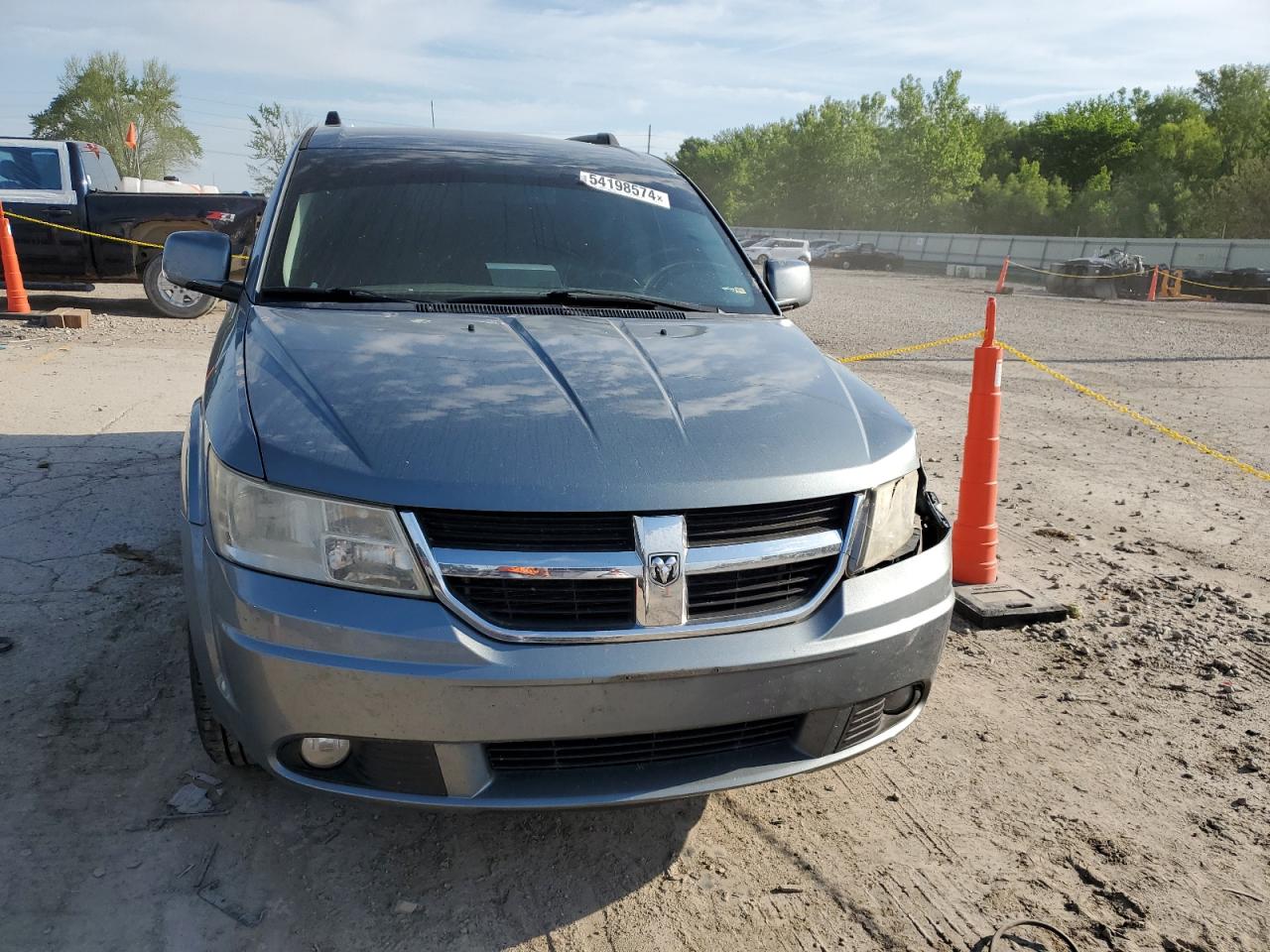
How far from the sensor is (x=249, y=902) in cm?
227

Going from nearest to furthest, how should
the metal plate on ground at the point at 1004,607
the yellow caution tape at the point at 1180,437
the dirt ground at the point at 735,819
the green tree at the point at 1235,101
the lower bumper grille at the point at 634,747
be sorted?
the lower bumper grille at the point at 634,747 → the dirt ground at the point at 735,819 → the metal plate on ground at the point at 1004,607 → the yellow caution tape at the point at 1180,437 → the green tree at the point at 1235,101

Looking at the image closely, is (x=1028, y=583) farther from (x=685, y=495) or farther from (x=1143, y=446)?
(x=1143, y=446)

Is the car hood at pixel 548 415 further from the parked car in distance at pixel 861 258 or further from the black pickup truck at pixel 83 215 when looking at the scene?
the parked car in distance at pixel 861 258

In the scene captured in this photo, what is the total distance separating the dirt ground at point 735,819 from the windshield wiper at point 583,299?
150cm

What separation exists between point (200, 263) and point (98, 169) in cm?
1059

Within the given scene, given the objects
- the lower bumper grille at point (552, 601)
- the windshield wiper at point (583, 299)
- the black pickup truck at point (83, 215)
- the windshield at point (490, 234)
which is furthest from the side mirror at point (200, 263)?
the black pickup truck at point (83, 215)

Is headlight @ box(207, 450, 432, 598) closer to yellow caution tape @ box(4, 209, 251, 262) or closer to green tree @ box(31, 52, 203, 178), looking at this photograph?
yellow caution tape @ box(4, 209, 251, 262)

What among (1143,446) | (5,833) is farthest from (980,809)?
(1143,446)

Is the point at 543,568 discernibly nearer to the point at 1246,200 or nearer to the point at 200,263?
the point at 200,263

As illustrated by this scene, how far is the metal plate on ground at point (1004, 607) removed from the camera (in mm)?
3959

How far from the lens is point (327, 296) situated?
3.03 metres

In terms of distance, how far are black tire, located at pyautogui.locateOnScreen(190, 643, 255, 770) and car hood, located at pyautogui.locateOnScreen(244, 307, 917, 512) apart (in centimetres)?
72

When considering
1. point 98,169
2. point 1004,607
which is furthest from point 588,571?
point 98,169

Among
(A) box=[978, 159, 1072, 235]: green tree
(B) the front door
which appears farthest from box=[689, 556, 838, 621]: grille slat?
(A) box=[978, 159, 1072, 235]: green tree
